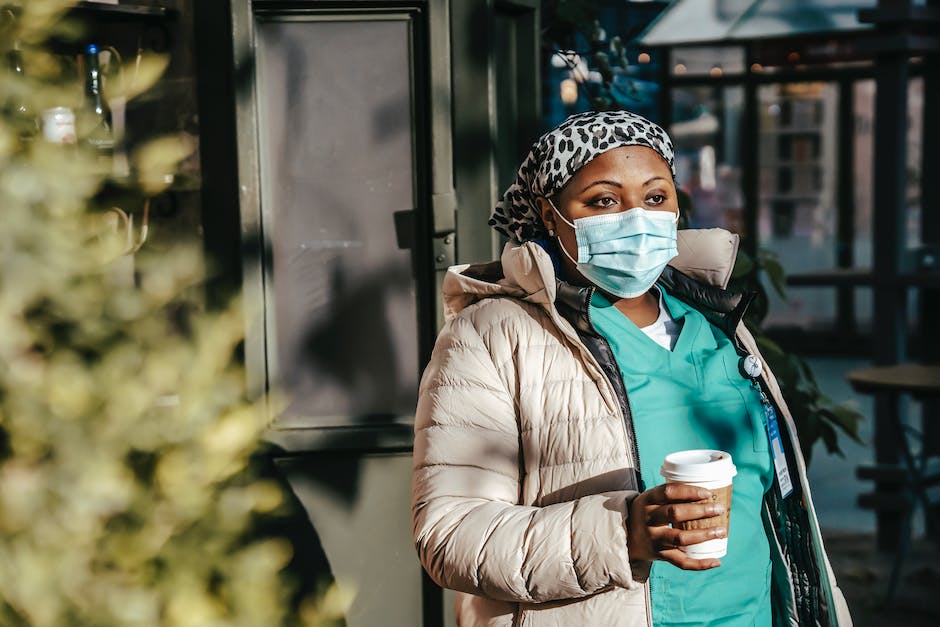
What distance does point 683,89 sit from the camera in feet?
35.6

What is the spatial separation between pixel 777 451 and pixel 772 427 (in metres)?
0.04

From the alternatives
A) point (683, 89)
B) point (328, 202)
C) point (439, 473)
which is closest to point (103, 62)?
point (328, 202)

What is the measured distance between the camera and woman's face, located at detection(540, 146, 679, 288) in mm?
2064

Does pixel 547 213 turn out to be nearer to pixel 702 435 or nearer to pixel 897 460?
pixel 702 435

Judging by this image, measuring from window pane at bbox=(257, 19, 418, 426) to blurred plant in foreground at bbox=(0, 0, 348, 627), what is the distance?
85.6 inches

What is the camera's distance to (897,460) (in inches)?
218

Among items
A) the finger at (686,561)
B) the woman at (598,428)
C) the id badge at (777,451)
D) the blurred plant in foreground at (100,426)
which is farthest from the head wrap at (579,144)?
the blurred plant in foreground at (100,426)

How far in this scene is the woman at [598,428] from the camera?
1.82 metres

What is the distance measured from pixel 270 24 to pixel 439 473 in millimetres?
1902

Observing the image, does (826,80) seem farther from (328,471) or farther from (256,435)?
(256,435)

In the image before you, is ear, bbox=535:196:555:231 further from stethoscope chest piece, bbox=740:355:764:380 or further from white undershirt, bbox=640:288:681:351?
stethoscope chest piece, bbox=740:355:764:380

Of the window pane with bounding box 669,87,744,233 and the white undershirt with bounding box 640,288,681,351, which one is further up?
the window pane with bounding box 669,87,744,233

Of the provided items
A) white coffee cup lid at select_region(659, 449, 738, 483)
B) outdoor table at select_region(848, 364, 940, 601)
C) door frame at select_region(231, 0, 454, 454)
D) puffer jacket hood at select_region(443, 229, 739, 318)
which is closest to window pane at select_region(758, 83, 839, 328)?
outdoor table at select_region(848, 364, 940, 601)

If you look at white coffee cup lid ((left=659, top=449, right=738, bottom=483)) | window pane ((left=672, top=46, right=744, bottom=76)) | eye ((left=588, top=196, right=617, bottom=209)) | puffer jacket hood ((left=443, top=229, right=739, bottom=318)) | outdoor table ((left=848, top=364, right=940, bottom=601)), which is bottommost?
outdoor table ((left=848, top=364, right=940, bottom=601))
